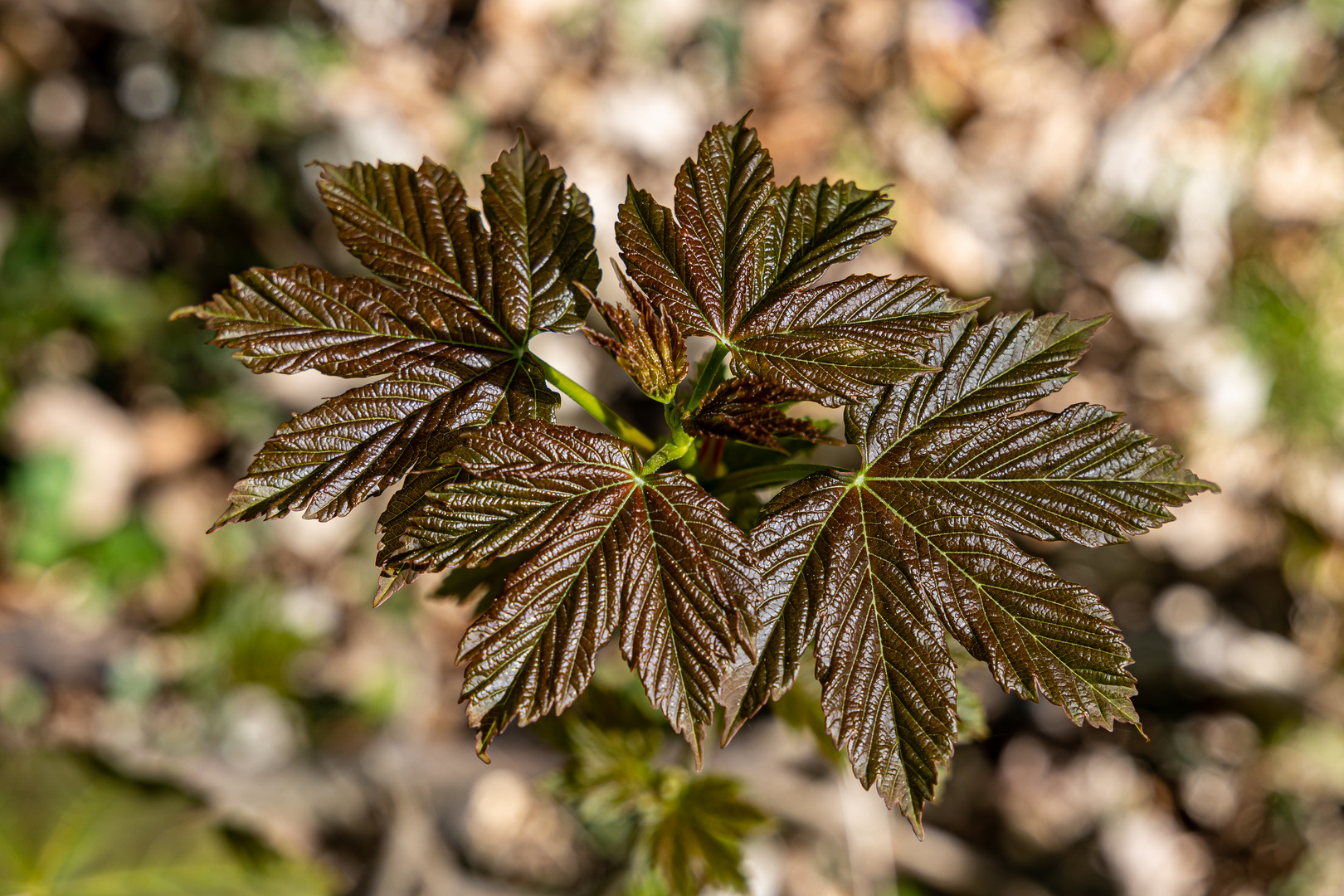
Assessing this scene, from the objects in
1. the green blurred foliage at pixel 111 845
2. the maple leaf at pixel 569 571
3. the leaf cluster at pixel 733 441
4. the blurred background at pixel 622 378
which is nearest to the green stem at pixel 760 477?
the leaf cluster at pixel 733 441

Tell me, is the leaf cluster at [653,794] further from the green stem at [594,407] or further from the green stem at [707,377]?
the green stem at [707,377]

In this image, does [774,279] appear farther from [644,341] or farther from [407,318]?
[407,318]

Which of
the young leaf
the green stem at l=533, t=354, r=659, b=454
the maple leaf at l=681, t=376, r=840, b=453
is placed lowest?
the young leaf

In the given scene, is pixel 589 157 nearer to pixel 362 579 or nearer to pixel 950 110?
pixel 950 110

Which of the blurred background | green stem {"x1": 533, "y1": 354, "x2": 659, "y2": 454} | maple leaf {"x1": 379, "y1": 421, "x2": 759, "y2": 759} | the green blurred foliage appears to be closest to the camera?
maple leaf {"x1": 379, "y1": 421, "x2": 759, "y2": 759}

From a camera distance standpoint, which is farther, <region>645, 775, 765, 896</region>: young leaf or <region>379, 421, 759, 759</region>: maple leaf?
<region>645, 775, 765, 896</region>: young leaf

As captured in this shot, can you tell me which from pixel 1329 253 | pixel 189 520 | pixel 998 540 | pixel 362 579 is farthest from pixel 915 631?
pixel 1329 253

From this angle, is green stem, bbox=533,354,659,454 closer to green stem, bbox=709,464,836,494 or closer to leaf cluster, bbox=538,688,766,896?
green stem, bbox=709,464,836,494

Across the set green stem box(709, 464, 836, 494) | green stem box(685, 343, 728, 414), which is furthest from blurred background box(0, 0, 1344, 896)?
green stem box(685, 343, 728, 414)
